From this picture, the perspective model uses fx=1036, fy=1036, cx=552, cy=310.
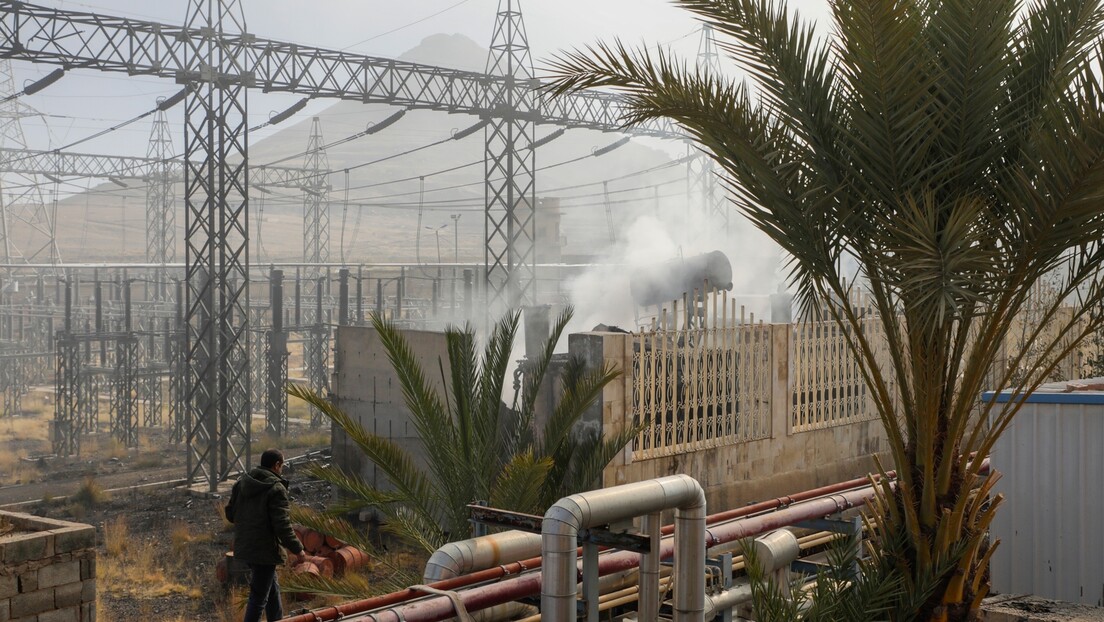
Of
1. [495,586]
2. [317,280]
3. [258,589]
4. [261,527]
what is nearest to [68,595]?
[258,589]

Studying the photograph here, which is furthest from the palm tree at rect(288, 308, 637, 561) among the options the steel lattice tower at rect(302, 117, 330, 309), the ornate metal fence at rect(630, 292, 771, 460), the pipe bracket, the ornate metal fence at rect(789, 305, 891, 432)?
the steel lattice tower at rect(302, 117, 330, 309)

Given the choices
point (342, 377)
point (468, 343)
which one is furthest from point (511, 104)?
point (468, 343)

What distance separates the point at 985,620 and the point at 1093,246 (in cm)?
252

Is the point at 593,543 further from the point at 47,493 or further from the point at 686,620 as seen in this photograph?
the point at 47,493

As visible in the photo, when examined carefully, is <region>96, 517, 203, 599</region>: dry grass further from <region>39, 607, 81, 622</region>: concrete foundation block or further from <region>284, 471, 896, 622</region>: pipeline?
<region>284, 471, 896, 622</region>: pipeline

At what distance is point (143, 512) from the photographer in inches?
686

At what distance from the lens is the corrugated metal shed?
6.61 meters

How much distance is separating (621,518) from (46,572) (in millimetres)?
5184

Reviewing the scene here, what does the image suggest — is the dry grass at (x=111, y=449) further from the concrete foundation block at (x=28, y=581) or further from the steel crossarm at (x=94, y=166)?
the concrete foundation block at (x=28, y=581)

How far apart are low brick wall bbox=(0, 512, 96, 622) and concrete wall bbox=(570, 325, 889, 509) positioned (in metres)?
4.31

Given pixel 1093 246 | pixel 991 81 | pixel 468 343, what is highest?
pixel 991 81

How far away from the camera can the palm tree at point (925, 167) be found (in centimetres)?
482

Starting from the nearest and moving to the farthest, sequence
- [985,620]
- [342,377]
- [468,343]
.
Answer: [985,620] < [468,343] < [342,377]

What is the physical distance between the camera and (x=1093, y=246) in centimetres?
521
